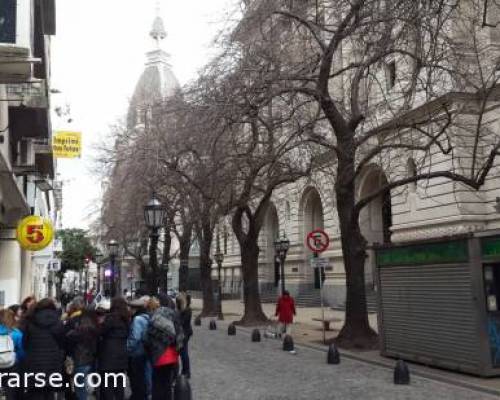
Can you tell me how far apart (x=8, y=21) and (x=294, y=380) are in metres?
8.28

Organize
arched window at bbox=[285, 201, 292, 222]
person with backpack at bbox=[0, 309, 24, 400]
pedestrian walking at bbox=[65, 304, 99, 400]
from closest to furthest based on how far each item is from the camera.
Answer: person with backpack at bbox=[0, 309, 24, 400] < pedestrian walking at bbox=[65, 304, 99, 400] < arched window at bbox=[285, 201, 292, 222]

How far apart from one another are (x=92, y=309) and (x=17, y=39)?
13.0ft

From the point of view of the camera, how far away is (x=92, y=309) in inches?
359

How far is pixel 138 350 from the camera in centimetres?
845

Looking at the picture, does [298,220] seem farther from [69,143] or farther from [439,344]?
[439,344]

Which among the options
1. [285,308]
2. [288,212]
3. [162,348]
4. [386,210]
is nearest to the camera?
[162,348]

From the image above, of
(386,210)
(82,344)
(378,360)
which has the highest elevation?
(386,210)

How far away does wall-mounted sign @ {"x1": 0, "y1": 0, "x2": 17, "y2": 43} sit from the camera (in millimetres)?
8336

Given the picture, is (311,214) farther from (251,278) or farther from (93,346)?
(93,346)

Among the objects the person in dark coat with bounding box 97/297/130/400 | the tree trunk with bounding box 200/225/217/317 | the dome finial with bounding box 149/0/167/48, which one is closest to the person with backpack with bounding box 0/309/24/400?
the person in dark coat with bounding box 97/297/130/400

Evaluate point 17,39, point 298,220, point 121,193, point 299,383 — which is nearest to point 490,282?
point 299,383

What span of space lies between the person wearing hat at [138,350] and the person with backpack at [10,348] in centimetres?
142

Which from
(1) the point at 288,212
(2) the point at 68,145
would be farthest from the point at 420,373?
(1) the point at 288,212

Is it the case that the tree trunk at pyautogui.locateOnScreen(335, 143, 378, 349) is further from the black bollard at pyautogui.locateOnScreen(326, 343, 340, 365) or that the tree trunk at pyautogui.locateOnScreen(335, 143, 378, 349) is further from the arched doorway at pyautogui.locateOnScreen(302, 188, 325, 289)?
the arched doorway at pyautogui.locateOnScreen(302, 188, 325, 289)
